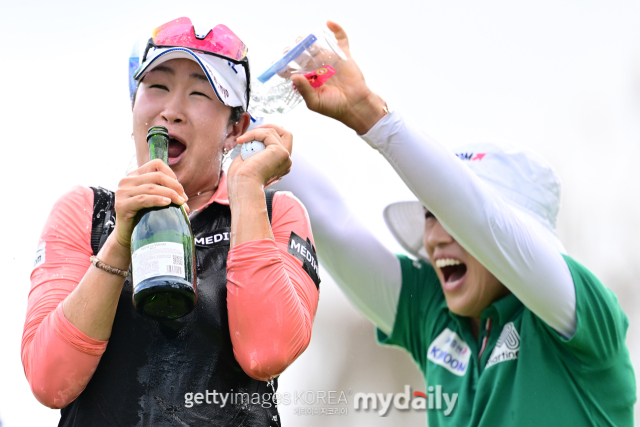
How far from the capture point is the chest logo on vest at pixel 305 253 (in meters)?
2.26

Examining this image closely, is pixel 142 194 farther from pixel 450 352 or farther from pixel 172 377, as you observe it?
pixel 450 352

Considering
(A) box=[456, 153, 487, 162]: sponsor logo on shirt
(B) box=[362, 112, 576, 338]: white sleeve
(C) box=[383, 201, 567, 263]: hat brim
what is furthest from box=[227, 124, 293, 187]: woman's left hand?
(C) box=[383, 201, 567, 263]: hat brim

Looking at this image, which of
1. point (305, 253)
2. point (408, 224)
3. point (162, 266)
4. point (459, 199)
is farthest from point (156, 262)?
point (408, 224)

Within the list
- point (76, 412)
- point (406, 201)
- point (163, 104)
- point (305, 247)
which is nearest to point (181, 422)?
point (76, 412)

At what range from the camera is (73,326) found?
1.94 meters

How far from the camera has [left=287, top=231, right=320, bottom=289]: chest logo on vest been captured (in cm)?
226

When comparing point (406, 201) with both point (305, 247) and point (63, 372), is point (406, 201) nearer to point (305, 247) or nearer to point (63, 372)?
point (305, 247)

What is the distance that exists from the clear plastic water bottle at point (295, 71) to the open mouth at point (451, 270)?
45.5 inches

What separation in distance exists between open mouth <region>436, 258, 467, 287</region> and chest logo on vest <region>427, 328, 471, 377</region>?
27cm

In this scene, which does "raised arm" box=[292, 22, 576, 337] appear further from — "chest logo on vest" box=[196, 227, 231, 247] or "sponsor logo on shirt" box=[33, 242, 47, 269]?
"sponsor logo on shirt" box=[33, 242, 47, 269]

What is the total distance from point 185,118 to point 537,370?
1.97m

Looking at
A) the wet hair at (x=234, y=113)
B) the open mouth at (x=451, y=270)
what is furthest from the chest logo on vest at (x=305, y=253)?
the open mouth at (x=451, y=270)

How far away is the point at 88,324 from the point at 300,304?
22.4 inches

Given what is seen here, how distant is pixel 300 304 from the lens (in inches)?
83.1
